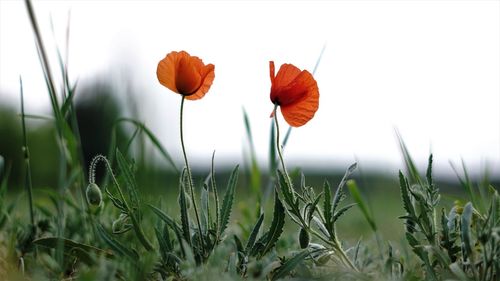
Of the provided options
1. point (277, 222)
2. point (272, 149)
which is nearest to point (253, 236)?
point (277, 222)

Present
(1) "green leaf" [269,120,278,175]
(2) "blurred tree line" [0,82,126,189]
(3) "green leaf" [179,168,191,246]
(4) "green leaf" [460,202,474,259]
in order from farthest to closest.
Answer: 1. (2) "blurred tree line" [0,82,126,189]
2. (1) "green leaf" [269,120,278,175]
3. (3) "green leaf" [179,168,191,246]
4. (4) "green leaf" [460,202,474,259]

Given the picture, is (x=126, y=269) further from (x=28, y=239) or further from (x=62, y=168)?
(x=28, y=239)

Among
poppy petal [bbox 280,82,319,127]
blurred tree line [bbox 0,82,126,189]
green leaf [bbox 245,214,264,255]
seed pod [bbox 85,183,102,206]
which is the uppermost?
poppy petal [bbox 280,82,319,127]

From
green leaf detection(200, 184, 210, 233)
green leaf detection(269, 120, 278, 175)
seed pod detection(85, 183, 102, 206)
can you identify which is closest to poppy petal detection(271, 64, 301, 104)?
green leaf detection(200, 184, 210, 233)

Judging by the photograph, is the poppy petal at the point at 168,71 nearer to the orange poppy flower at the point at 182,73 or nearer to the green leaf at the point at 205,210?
the orange poppy flower at the point at 182,73

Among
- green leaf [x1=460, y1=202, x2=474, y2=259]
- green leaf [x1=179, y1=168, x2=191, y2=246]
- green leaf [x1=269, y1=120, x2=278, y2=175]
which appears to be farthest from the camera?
green leaf [x1=269, y1=120, x2=278, y2=175]

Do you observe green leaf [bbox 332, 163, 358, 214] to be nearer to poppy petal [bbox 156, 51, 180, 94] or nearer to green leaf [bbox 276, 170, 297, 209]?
green leaf [bbox 276, 170, 297, 209]

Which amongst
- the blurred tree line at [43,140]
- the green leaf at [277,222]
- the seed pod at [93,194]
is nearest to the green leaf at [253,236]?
the green leaf at [277,222]
